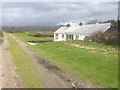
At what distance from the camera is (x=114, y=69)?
19406 mm

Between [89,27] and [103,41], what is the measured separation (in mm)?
15855

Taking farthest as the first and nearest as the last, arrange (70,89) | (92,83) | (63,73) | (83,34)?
(83,34)
(63,73)
(92,83)
(70,89)

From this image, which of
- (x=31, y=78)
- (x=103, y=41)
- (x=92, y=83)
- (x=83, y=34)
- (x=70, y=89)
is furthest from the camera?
(x=83, y=34)

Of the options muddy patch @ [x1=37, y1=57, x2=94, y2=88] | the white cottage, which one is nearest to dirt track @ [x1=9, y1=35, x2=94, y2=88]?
muddy patch @ [x1=37, y1=57, x2=94, y2=88]

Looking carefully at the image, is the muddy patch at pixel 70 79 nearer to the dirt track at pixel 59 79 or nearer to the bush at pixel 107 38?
the dirt track at pixel 59 79

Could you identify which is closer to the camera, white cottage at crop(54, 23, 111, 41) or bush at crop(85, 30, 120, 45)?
bush at crop(85, 30, 120, 45)

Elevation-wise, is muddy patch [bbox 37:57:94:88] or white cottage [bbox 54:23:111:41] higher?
white cottage [bbox 54:23:111:41]

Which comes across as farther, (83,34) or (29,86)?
(83,34)

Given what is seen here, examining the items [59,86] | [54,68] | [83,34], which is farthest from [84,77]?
[83,34]

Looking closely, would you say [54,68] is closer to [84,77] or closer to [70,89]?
[84,77]

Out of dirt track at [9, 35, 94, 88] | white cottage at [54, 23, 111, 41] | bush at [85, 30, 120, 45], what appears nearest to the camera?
dirt track at [9, 35, 94, 88]

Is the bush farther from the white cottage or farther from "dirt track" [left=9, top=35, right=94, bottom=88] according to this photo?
"dirt track" [left=9, top=35, right=94, bottom=88]

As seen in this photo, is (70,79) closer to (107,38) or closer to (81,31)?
(107,38)

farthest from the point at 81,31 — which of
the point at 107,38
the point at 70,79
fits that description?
the point at 70,79
